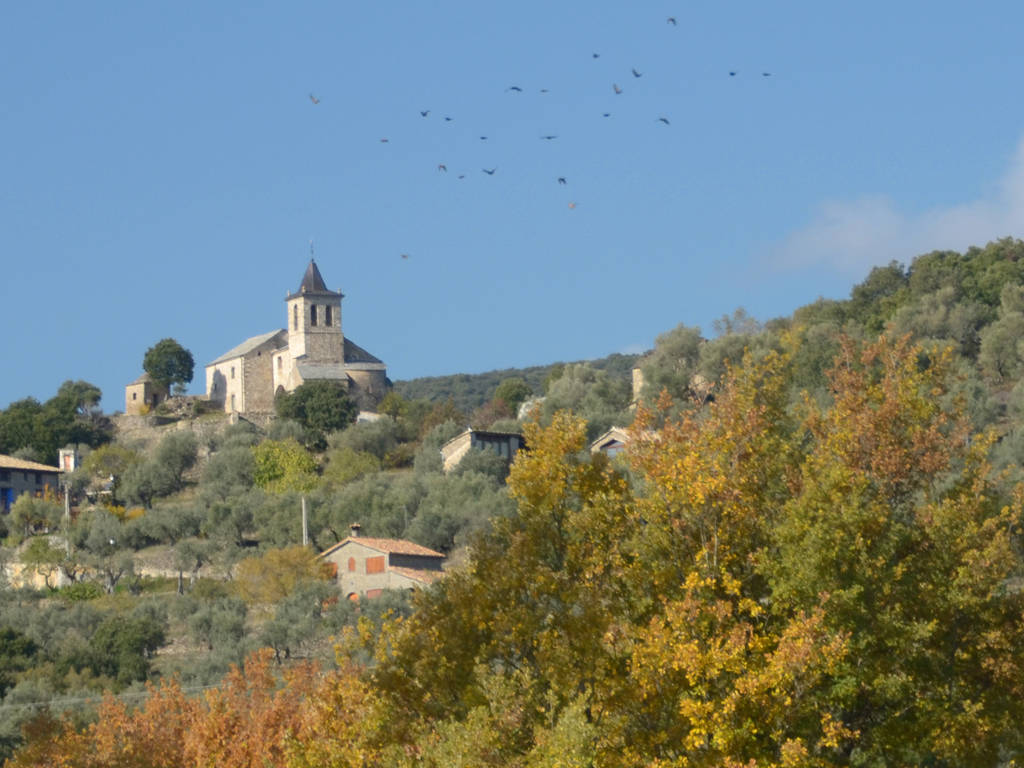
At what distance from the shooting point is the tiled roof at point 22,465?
276ft

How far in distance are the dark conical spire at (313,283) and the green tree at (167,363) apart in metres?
7.95

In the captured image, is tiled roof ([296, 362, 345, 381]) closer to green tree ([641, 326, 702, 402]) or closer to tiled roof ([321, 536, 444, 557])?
green tree ([641, 326, 702, 402])

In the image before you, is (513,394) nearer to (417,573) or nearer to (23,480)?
(23,480)

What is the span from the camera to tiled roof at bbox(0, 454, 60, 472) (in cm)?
8406

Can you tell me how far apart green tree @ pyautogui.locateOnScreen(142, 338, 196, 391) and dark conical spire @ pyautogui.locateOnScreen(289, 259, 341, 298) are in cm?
795

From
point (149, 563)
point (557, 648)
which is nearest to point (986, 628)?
point (557, 648)

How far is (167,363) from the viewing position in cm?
9900

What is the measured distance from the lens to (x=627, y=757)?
20.6 meters

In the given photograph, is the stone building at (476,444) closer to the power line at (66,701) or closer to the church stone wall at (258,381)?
the church stone wall at (258,381)

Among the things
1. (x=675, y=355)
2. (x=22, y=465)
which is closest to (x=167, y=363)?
(x=22, y=465)

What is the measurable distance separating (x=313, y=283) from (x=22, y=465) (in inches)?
810

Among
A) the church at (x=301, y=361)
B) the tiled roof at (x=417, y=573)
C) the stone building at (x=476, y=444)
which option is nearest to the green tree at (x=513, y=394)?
the church at (x=301, y=361)

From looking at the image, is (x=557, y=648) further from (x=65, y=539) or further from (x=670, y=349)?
(x=670, y=349)

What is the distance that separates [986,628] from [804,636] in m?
5.59
